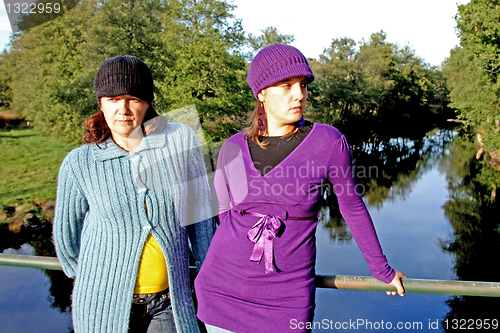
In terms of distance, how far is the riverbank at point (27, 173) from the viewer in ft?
60.9

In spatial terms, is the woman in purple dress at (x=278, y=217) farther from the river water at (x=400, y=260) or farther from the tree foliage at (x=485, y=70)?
the tree foliage at (x=485, y=70)

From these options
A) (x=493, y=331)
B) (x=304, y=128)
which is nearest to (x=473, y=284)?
(x=304, y=128)

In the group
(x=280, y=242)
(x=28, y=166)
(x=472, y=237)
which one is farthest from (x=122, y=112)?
(x=28, y=166)

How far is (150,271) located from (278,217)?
56 cm

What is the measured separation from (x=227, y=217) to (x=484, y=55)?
19687 millimetres

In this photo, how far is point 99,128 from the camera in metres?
1.64

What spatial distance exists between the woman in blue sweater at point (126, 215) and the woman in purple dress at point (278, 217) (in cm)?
20

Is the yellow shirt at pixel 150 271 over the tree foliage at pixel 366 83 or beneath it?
beneath

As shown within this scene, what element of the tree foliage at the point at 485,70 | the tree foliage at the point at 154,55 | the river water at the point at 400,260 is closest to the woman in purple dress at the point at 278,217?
the river water at the point at 400,260

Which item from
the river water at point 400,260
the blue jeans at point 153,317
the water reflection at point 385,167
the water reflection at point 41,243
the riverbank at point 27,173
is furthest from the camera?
the water reflection at point 385,167

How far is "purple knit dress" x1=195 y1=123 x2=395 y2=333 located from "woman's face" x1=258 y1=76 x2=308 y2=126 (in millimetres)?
93

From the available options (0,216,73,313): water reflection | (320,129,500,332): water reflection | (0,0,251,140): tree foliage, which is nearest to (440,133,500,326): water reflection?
(320,129,500,332): water reflection

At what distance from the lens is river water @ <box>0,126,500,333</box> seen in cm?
1305

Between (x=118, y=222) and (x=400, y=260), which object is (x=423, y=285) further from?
(x=400, y=260)
